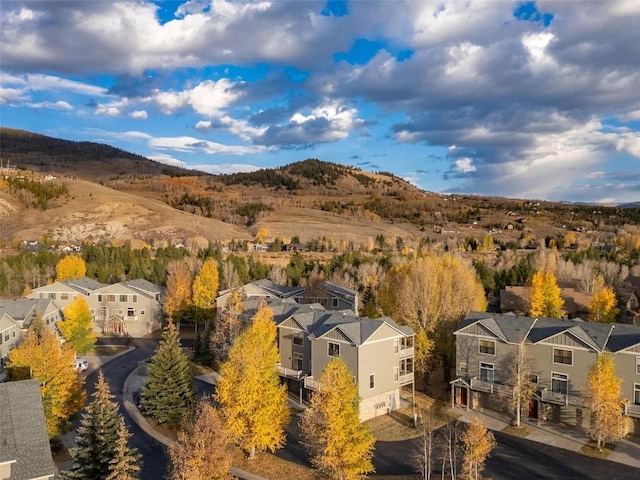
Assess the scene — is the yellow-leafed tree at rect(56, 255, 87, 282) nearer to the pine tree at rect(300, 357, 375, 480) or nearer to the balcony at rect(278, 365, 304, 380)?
the balcony at rect(278, 365, 304, 380)

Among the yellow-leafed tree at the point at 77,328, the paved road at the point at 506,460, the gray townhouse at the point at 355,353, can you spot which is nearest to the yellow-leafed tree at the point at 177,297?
the yellow-leafed tree at the point at 77,328

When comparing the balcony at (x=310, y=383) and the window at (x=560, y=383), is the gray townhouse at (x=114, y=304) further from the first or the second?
the window at (x=560, y=383)

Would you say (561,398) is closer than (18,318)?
Yes

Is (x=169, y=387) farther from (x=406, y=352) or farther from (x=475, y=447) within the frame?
(x=475, y=447)

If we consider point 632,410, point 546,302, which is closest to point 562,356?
point 632,410

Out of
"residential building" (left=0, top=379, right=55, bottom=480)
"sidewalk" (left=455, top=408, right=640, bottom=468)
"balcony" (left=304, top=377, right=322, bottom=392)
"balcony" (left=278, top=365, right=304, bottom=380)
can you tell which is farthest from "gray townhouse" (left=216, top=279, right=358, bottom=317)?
"residential building" (left=0, top=379, right=55, bottom=480)

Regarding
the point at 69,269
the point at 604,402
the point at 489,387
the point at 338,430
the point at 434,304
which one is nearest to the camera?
the point at 338,430
